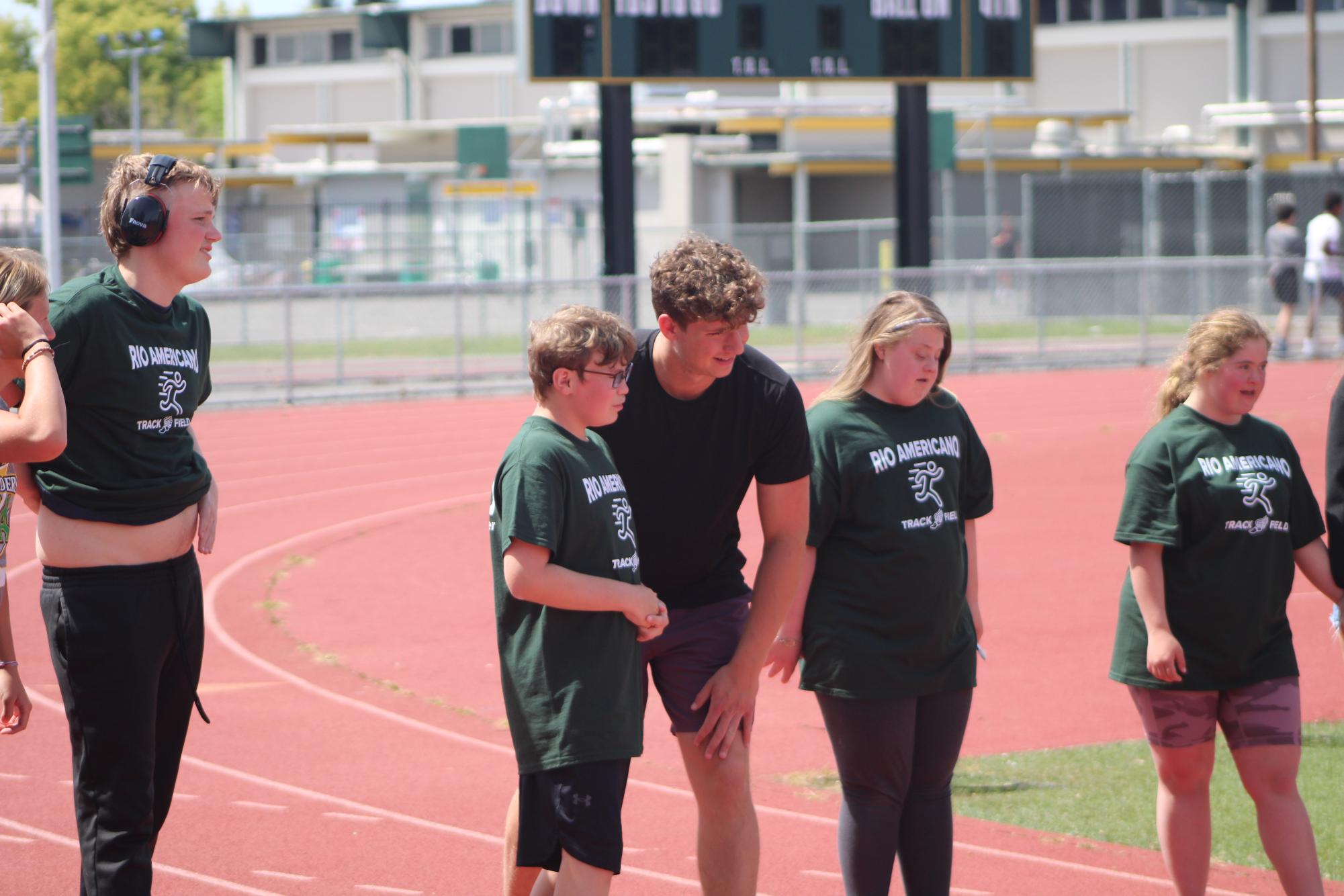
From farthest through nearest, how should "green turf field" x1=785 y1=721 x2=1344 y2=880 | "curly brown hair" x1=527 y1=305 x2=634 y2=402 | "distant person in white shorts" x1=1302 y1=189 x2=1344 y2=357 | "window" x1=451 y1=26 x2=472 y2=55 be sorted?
"window" x1=451 y1=26 x2=472 y2=55
"distant person in white shorts" x1=1302 y1=189 x2=1344 y2=357
"green turf field" x1=785 y1=721 x2=1344 y2=880
"curly brown hair" x1=527 y1=305 x2=634 y2=402

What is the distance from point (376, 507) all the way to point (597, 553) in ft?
32.5

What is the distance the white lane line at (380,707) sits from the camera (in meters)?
5.40

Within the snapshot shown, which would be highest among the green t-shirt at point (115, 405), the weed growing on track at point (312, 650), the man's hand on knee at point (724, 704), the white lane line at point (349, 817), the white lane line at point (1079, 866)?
the green t-shirt at point (115, 405)

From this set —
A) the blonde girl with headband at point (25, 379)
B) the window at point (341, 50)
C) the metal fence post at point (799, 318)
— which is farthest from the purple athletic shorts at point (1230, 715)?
the window at point (341, 50)

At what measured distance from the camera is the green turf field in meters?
5.49

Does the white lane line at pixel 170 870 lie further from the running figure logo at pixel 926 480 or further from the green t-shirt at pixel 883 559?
the running figure logo at pixel 926 480

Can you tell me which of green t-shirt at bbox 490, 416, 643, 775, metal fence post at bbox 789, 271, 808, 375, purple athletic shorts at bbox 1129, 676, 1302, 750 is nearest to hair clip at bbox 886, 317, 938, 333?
green t-shirt at bbox 490, 416, 643, 775

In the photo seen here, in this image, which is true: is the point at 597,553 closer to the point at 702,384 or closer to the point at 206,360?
the point at 702,384

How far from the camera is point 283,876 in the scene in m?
5.21

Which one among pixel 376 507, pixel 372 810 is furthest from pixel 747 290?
pixel 376 507

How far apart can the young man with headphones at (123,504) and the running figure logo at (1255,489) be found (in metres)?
2.86

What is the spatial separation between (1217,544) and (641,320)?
2048 centimetres

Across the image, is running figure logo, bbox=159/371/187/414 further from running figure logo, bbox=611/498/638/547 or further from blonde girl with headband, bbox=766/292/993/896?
blonde girl with headband, bbox=766/292/993/896

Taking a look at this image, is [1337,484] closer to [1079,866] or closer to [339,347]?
[1079,866]
